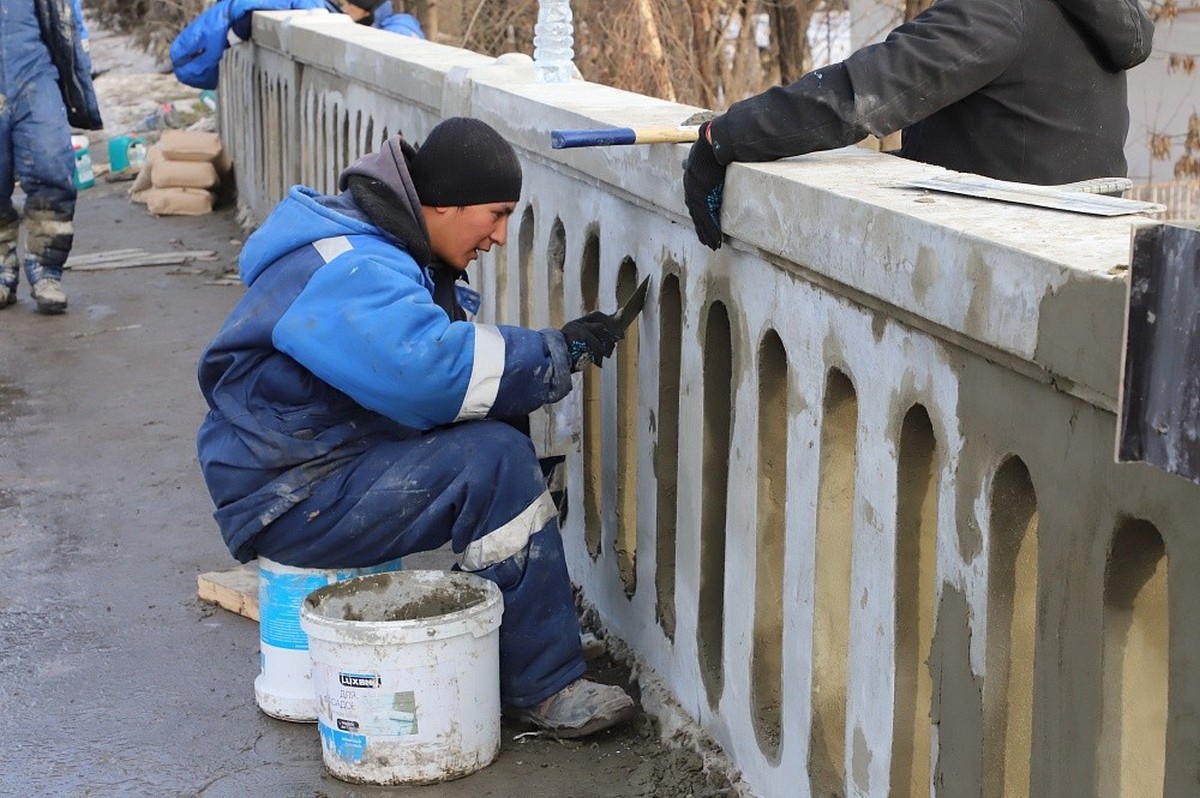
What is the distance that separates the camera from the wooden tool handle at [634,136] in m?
3.85

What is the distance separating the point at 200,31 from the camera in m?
11.5

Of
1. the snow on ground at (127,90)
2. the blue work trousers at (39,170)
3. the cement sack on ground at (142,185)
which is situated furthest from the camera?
the snow on ground at (127,90)

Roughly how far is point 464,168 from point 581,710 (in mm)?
1376

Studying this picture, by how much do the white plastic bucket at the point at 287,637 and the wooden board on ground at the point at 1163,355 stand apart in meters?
2.59

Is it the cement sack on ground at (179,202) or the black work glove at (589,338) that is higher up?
the black work glove at (589,338)

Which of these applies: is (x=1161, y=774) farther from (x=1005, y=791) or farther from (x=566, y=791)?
(x=566, y=791)

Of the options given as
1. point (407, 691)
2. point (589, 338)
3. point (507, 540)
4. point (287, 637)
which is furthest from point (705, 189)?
point (287, 637)

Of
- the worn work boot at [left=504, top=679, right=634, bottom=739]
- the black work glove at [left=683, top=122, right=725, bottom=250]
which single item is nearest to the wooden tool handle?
the black work glove at [left=683, top=122, right=725, bottom=250]

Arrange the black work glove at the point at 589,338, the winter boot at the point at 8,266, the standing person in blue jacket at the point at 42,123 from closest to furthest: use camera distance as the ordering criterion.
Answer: the black work glove at the point at 589,338, the standing person in blue jacket at the point at 42,123, the winter boot at the point at 8,266

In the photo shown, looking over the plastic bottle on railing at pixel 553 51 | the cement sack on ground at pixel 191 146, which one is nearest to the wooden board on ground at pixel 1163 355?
the plastic bottle on railing at pixel 553 51

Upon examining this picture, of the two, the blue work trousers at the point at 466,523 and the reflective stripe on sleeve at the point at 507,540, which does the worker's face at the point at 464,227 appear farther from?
the reflective stripe on sleeve at the point at 507,540

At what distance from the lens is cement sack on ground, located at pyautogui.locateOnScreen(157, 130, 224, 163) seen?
13.1 m

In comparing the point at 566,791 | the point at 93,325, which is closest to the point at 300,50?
the point at 93,325

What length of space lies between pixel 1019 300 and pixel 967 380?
286 mm
